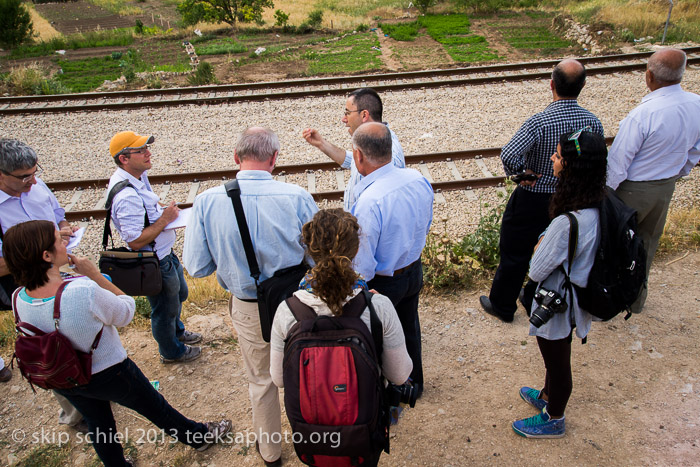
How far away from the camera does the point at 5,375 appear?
409 cm

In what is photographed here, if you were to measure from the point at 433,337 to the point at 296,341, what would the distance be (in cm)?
250

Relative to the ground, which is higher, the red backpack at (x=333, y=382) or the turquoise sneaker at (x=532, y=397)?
the red backpack at (x=333, y=382)

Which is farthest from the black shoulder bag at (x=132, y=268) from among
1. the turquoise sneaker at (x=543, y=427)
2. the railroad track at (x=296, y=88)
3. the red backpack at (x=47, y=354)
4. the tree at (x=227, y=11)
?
the tree at (x=227, y=11)

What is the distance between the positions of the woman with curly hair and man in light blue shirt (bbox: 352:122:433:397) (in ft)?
1.95

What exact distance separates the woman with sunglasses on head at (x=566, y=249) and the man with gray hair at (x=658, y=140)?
1.36 meters

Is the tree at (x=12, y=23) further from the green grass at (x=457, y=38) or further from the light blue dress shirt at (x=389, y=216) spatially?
the light blue dress shirt at (x=389, y=216)

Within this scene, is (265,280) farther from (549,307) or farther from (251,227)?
(549,307)

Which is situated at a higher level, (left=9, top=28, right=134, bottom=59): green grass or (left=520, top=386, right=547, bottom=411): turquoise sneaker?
(left=9, top=28, right=134, bottom=59): green grass

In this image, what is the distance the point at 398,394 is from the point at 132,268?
7.44 ft

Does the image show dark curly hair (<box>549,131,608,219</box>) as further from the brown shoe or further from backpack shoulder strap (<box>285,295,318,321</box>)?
the brown shoe

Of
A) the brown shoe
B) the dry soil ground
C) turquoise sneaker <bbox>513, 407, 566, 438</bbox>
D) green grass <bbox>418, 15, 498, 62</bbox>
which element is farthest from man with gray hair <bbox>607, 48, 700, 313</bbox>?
green grass <bbox>418, 15, 498, 62</bbox>

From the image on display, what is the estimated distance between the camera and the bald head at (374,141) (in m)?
3.05

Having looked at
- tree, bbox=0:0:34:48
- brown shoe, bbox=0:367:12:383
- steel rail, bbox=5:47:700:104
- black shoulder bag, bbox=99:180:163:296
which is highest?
tree, bbox=0:0:34:48

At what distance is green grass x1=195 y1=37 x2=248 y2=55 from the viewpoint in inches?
717
